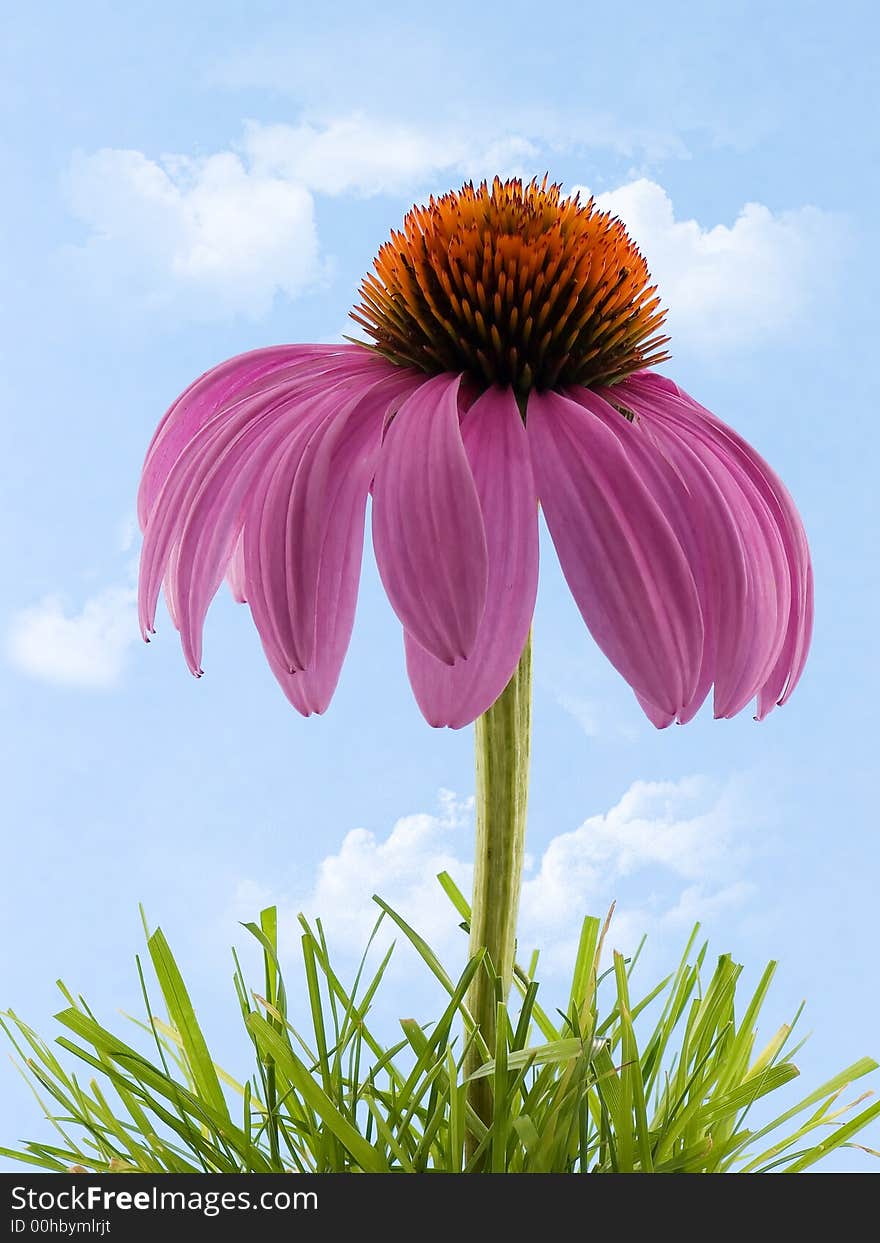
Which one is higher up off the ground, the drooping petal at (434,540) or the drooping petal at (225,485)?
the drooping petal at (225,485)

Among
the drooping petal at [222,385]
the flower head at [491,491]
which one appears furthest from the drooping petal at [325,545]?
the drooping petal at [222,385]

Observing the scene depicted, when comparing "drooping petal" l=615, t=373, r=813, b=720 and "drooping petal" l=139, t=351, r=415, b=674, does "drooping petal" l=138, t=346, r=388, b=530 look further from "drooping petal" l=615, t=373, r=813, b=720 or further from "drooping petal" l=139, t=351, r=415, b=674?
"drooping petal" l=615, t=373, r=813, b=720

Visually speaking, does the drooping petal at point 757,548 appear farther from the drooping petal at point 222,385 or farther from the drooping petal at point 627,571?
the drooping petal at point 222,385

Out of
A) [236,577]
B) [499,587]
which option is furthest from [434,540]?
[236,577]

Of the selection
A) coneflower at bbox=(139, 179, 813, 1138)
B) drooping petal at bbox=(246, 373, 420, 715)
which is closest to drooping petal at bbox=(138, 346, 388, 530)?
coneflower at bbox=(139, 179, 813, 1138)

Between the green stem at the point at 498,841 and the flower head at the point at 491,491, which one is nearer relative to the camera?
the flower head at the point at 491,491

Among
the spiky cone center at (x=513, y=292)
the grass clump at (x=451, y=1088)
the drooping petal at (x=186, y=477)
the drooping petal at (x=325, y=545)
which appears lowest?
the grass clump at (x=451, y=1088)

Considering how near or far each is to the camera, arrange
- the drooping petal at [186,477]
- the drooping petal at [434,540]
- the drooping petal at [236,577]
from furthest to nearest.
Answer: the drooping petal at [236,577] < the drooping petal at [186,477] < the drooping petal at [434,540]

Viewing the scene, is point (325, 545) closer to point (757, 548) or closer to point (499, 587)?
point (499, 587)
